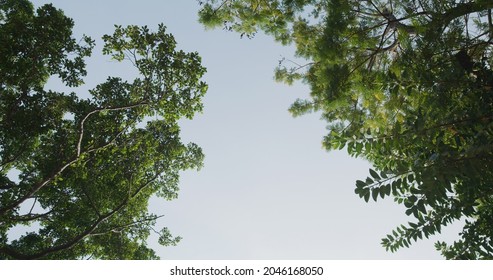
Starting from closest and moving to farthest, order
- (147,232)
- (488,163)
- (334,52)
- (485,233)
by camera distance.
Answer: (488,163)
(485,233)
(334,52)
(147,232)

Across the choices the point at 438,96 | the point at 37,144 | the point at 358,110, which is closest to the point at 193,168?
the point at 37,144

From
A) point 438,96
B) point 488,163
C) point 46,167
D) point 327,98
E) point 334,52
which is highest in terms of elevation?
point 334,52

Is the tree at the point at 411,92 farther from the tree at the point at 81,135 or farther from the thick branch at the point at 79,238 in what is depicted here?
the thick branch at the point at 79,238

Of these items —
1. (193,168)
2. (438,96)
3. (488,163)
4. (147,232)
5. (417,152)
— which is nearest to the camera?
(488,163)

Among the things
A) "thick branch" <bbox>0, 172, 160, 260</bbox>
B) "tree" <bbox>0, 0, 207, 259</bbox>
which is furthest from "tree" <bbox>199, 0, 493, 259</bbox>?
"thick branch" <bbox>0, 172, 160, 260</bbox>

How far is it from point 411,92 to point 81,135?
7.06 metres

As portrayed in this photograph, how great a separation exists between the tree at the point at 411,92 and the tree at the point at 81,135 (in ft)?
7.00

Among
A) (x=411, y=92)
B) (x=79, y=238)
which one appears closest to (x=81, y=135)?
(x=79, y=238)

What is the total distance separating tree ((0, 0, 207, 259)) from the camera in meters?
8.10

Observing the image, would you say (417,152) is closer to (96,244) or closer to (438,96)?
(438,96)

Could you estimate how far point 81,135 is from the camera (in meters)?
8.01

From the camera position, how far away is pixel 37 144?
995cm

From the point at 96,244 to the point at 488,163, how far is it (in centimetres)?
1037
